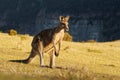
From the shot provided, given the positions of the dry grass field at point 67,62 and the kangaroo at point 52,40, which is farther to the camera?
the kangaroo at point 52,40

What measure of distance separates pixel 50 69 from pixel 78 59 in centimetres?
1197

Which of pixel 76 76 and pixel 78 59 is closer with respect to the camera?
pixel 76 76

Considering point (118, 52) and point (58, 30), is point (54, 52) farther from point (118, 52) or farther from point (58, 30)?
point (118, 52)

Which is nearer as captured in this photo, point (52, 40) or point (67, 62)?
point (52, 40)

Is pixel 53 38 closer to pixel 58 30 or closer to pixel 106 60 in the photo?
pixel 58 30

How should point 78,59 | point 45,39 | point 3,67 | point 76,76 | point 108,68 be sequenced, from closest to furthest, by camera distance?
point 76,76 → point 3,67 → point 45,39 → point 108,68 → point 78,59

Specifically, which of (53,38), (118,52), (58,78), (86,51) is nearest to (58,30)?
(53,38)

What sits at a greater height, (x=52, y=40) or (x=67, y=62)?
(x=52, y=40)

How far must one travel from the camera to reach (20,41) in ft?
139

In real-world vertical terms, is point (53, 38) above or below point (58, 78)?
above

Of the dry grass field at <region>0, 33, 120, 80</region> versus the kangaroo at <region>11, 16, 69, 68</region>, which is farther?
the kangaroo at <region>11, 16, 69, 68</region>

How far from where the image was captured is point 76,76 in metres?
16.8

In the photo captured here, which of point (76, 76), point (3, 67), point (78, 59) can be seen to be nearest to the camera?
point (76, 76)

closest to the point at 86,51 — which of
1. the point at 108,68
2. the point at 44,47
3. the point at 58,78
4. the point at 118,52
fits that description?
the point at 118,52
